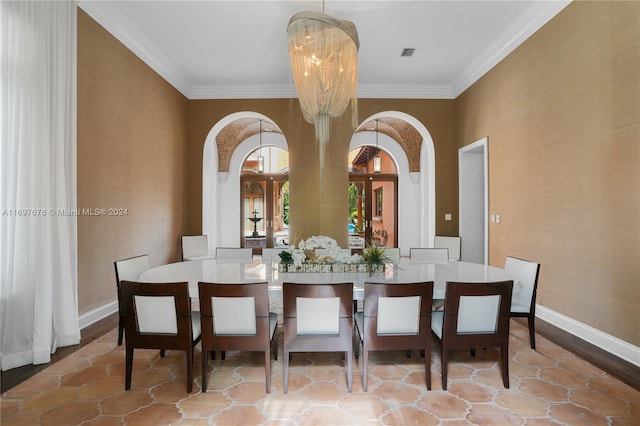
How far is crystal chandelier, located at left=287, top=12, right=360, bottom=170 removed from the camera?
253 centimetres

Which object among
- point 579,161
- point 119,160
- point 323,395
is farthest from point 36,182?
point 579,161

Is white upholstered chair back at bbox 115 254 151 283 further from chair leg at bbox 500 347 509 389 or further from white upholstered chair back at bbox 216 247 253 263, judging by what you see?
chair leg at bbox 500 347 509 389

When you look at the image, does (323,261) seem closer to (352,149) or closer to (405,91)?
(405,91)

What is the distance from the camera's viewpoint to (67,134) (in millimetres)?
2754

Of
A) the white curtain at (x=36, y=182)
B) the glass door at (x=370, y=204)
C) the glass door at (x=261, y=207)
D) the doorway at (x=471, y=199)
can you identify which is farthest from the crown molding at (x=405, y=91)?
the white curtain at (x=36, y=182)

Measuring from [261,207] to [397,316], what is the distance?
6238mm

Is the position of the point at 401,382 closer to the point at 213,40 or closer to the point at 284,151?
the point at 213,40

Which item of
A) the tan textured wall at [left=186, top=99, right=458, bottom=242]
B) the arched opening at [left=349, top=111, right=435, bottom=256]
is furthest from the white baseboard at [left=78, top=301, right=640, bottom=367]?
the arched opening at [left=349, top=111, right=435, bottom=256]

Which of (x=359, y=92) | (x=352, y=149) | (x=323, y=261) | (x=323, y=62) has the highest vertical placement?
(x=359, y=92)

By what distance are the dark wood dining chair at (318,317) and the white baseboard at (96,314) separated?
91.6 inches

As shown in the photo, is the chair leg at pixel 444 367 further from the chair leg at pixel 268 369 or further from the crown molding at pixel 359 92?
the crown molding at pixel 359 92

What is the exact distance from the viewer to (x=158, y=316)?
194 centimetres

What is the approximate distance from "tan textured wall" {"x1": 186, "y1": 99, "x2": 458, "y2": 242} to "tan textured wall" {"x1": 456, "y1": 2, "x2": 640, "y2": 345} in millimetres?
1306

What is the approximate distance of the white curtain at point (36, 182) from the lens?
2268 millimetres
